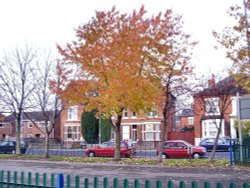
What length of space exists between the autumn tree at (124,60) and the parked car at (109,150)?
838 centimetres

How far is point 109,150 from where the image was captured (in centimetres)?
3475

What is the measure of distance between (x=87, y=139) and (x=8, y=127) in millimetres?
27318

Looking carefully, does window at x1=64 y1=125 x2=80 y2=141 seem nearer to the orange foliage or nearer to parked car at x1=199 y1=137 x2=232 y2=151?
parked car at x1=199 y1=137 x2=232 y2=151

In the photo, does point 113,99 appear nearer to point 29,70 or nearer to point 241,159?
point 241,159

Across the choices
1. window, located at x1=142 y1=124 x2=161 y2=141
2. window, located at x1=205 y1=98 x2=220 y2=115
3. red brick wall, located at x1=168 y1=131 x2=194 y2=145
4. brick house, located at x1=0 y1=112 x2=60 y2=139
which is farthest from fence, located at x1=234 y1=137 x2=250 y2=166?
brick house, located at x1=0 y1=112 x2=60 y2=139

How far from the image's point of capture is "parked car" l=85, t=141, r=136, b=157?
32906 mm

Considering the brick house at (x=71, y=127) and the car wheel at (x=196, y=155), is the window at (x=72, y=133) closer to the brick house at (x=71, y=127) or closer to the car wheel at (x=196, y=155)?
the brick house at (x=71, y=127)

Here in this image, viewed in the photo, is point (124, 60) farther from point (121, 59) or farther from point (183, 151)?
point (183, 151)

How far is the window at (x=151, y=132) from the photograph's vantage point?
199 feet

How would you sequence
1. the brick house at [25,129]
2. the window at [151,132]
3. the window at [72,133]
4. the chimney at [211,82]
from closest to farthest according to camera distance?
the chimney at [211,82] → the window at [151,132] → the window at [72,133] → the brick house at [25,129]

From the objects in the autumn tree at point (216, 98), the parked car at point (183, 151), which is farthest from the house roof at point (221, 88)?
the parked car at point (183, 151)

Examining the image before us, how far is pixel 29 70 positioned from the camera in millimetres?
32812

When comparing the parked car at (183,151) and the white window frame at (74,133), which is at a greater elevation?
the white window frame at (74,133)

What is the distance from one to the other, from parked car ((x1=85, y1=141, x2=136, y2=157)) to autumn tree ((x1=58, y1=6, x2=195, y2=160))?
8.38 m
